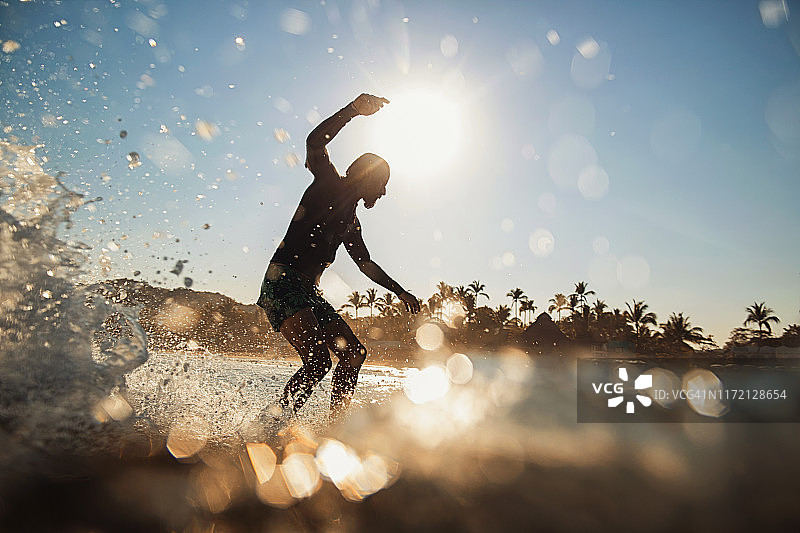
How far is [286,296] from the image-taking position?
10.0 ft

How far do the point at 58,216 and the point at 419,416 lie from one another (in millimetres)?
3284

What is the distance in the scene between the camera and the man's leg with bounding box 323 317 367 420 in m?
3.21

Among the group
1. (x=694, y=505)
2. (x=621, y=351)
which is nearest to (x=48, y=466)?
(x=694, y=505)

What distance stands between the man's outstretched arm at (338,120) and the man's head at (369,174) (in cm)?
31

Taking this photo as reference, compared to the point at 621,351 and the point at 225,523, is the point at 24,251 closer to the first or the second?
the point at 225,523

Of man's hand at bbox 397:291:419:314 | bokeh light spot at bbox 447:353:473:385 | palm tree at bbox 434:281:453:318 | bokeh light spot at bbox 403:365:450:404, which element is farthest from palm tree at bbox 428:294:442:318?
man's hand at bbox 397:291:419:314

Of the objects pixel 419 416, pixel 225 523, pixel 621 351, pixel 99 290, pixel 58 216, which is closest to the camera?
pixel 225 523

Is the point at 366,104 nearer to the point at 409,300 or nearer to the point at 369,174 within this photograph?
the point at 369,174

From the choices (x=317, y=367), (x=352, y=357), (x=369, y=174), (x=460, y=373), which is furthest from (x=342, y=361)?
(x=460, y=373)

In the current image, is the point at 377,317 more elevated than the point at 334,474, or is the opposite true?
the point at 377,317

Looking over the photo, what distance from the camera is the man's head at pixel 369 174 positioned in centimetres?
328

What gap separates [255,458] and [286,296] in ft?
3.43

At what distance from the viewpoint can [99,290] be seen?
11.6ft

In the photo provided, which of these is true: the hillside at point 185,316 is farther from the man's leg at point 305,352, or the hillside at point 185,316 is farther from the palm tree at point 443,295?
the palm tree at point 443,295
